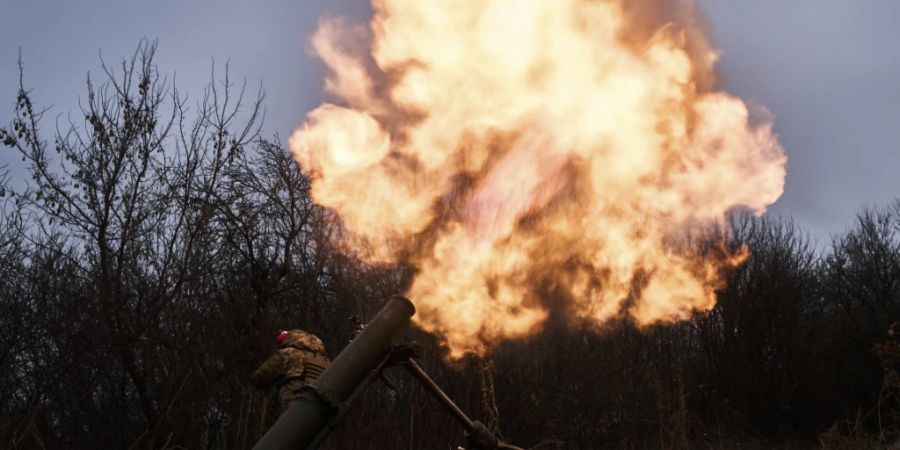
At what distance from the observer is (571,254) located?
10.1 metres

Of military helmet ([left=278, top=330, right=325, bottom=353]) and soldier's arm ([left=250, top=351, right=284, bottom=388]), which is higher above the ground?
military helmet ([left=278, top=330, right=325, bottom=353])

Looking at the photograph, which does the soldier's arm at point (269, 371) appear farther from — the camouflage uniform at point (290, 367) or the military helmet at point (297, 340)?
the military helmet at point (297, 340)

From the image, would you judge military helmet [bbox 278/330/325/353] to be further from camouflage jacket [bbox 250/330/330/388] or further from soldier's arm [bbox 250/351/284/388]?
soldier's arm [bbox 250/351/284/388]

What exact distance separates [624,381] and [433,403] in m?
6.65

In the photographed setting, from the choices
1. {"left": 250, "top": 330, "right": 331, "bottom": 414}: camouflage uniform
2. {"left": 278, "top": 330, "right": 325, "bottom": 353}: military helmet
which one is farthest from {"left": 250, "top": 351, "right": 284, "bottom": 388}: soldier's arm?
{"left": 278, "top": 330, "right": 325, "bottom": 353}: military helmet

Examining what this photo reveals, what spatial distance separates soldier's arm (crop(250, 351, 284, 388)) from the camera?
280 inches

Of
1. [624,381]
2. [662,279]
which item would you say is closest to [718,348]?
[624,381]

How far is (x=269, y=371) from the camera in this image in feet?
23.4

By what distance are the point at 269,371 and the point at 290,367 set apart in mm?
212

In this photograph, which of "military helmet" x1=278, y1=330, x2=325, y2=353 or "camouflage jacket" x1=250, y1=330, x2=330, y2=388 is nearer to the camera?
"camouflage jacket" x1=250, y1=330, x2=330, y2=388

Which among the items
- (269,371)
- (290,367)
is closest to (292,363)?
(290,367)

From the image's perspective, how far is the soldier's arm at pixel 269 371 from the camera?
711 centimetres

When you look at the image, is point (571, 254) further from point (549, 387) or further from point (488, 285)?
point (549, 387)

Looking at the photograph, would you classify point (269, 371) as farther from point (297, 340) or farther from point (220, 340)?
point (220, 340)
